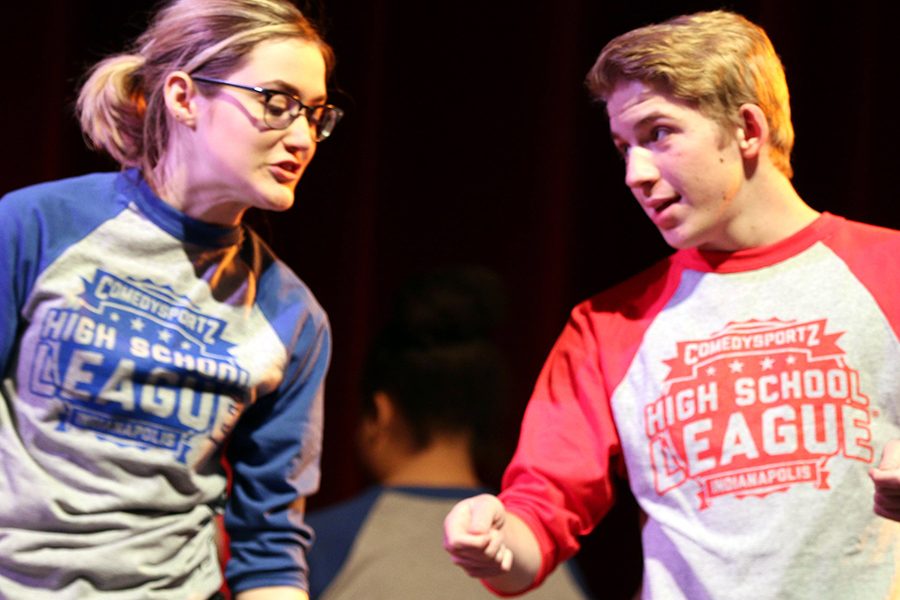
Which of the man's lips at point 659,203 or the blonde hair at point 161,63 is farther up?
the blonde hair at point 161,63

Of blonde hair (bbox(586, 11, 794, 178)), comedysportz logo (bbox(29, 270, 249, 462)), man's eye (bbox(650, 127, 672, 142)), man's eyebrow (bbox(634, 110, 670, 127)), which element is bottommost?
comedysportz logo (bbox(29, 270, 249, 462))

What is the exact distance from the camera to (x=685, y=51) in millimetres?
1871

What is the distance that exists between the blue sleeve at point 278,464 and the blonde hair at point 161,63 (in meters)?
0.31

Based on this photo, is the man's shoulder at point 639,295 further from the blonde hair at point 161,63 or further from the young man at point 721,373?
the blonde hair at point 161,63

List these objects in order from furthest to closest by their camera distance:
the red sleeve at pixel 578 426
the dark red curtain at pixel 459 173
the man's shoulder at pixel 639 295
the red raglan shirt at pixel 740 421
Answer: the dark red curtain at pixel 459 173 → the man's shoulder at pixel 639 295 → the red sleeve at pixel 578 426 → the red raglan shirt at pixel 740 421

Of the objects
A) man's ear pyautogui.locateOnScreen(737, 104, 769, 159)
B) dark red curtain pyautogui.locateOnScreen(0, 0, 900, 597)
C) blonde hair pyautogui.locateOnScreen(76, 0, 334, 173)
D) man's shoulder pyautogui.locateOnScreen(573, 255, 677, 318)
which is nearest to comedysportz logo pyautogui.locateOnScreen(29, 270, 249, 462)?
blonde hair pyautogui.locateOnScreen(76, 0, 334, 173)

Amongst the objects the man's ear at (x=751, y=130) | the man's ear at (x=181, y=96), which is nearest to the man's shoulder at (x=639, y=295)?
the man's ear at (x=751, y=130)

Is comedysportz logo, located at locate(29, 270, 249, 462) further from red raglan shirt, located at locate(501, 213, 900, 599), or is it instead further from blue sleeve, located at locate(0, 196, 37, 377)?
red raglan shirt, located at locate(501, 213, 900, 599)

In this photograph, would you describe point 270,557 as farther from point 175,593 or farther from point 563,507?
point 563,507

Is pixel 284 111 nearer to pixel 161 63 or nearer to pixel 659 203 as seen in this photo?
pixel 161 63

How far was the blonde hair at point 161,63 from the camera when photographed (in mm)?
1901

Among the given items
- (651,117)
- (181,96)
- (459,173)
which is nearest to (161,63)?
(181,96)

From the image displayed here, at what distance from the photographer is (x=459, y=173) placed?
289 cm

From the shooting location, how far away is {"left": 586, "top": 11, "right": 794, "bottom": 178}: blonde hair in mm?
1851
